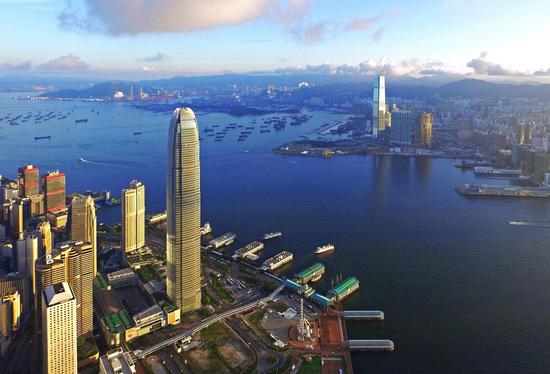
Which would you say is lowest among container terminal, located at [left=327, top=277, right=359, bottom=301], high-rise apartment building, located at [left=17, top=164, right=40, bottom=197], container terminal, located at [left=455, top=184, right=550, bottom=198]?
container terminal, located at [left=327, top=277, right=359, bottom=301]

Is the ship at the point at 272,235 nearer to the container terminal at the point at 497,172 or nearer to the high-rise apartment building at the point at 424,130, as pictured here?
the container terminal at the point at 497,172

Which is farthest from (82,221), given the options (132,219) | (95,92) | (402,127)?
(95,92)

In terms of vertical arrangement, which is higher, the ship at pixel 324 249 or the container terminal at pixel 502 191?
the container terminal at pixel 502 191

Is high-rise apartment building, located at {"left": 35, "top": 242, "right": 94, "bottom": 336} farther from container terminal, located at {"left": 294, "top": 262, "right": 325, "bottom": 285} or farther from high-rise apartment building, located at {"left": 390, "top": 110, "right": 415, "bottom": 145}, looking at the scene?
high-rise apartment building, located at {"left": 390, "top": 110, "right": 415, "bottom": 145}

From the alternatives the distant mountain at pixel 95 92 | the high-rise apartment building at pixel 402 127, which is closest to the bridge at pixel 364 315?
the high-rise apartment building at pixel 402 127

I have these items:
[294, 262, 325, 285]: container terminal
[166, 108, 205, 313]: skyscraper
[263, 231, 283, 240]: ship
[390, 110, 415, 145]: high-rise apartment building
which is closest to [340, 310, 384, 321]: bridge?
[294, 262, 325, 285]: container terminal

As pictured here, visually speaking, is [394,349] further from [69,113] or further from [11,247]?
[69,113]

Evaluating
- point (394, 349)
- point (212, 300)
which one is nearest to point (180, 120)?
point (212, 300)
